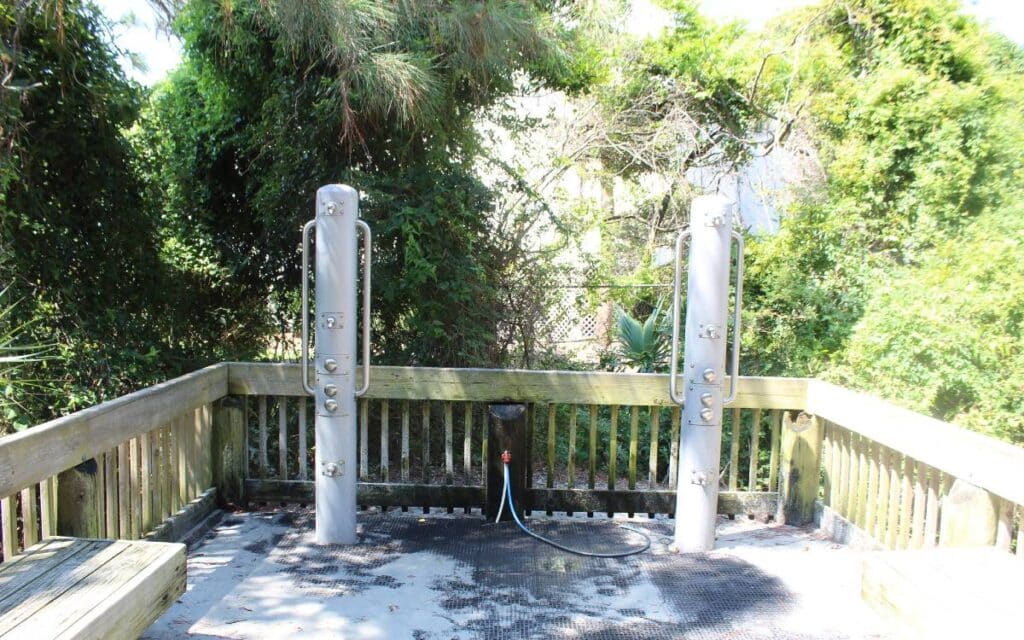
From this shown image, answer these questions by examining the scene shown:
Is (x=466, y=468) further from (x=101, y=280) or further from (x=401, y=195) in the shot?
(x=101, y=280)

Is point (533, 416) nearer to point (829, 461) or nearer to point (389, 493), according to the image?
point (389, 493)

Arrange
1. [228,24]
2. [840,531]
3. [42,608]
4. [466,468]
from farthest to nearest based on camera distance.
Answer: [228,24] < [466,468] < [840,531] < [42,608]

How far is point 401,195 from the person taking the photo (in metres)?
4.66

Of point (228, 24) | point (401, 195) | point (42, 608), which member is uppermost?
point (228, 24)

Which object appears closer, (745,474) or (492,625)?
(492,625)

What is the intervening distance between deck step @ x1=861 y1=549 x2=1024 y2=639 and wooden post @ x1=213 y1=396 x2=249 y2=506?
306cm

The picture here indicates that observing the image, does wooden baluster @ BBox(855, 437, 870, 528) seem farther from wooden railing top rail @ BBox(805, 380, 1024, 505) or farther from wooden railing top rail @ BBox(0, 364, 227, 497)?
wooden railing top rail @ BBox(0, 364, 227, 497)

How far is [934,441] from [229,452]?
3.33m

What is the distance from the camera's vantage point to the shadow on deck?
8.45 feet

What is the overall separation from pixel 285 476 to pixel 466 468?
100cm

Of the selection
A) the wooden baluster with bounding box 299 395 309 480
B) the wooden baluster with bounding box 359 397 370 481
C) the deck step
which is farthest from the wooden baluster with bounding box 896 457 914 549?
the wooden baluster with bounding box 299 395 309 480

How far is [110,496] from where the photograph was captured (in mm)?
2797

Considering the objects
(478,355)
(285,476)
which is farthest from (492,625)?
(478,355)

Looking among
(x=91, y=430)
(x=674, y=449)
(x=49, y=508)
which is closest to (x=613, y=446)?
(x=674, y=449)
